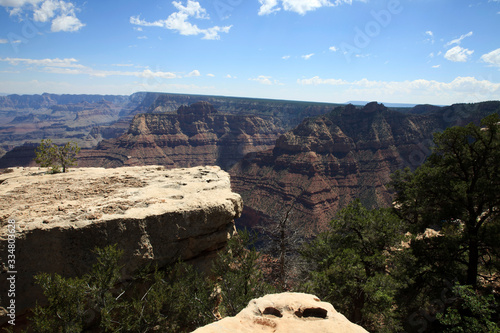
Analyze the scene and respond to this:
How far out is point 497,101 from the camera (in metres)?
105

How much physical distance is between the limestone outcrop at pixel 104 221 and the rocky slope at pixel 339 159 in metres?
92.3

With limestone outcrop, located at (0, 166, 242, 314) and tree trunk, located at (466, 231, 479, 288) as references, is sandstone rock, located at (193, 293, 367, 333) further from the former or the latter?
tree trunk, located at (466, 231, 479, 288)

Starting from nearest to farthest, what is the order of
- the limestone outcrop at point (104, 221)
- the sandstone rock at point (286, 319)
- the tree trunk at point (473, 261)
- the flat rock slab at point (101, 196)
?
1. the sandstone rock at point (286, 319)
2. the limestone outcrop at point (104, 221)
3. the flat rock slab at point (101, 196)
4. the tree trunk at point (473, 261)

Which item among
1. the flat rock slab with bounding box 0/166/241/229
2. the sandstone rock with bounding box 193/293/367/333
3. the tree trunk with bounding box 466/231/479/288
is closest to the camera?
the sandstone rock with bounding box 193/293/367/333

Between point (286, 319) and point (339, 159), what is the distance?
131 meters

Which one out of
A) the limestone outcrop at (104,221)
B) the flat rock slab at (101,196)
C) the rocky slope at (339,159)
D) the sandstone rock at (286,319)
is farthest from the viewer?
the rocky slope at (339,159)

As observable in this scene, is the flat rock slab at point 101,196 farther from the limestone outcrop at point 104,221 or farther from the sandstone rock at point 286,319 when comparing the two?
the sandstone rock at point 286,319

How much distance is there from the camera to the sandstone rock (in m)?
6.89

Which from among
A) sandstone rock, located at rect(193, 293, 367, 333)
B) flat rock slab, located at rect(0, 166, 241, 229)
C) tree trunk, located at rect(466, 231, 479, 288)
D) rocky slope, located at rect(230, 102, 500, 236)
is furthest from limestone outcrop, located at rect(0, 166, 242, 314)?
rocky slope, located at rect(230, 102, 500, 236)

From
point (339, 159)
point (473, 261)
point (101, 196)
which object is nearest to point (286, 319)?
point (101, 196)

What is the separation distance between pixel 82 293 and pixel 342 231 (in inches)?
544

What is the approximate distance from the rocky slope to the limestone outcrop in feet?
303

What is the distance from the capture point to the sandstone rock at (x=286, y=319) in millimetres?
6887

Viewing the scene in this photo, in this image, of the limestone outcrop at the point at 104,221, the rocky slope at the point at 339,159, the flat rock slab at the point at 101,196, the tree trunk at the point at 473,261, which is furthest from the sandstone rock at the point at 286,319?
the rocky slope at the point at 339,159
